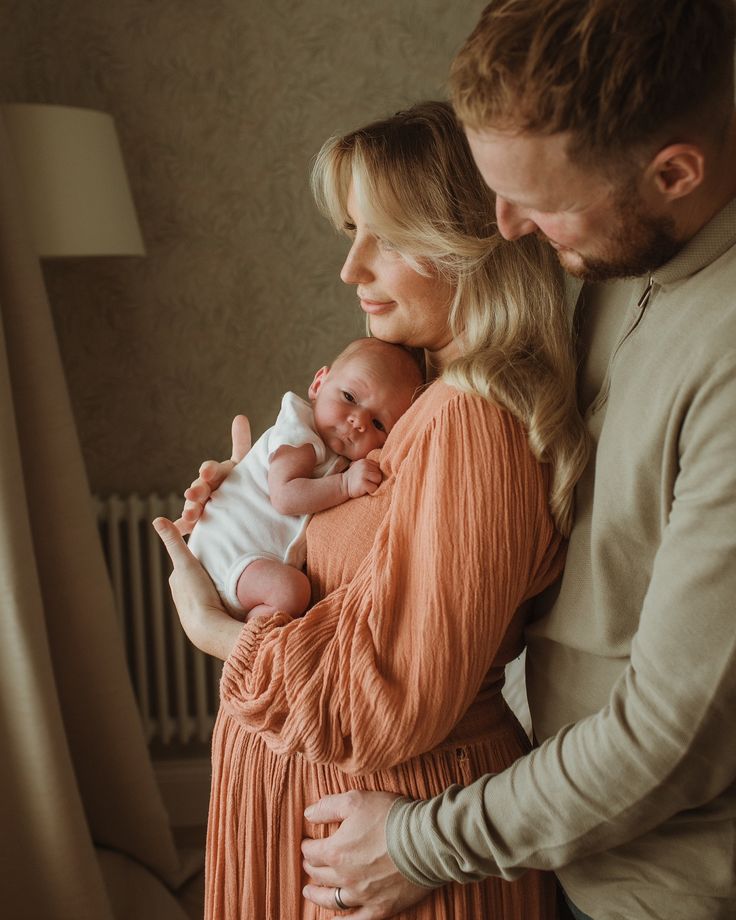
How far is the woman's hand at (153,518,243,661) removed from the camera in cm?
125

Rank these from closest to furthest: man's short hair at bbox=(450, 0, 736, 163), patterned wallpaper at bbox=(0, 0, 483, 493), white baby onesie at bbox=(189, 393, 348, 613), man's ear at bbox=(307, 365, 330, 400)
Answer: man's short hair at bbox=(450, 0, 736, 163) < white baby onesie at bbox=(189, 393, 348, 613) < man's ear at bbox=(307, 365, 330, 400) < patterned wallpaper at bbox=(0, 0, 483, 493)

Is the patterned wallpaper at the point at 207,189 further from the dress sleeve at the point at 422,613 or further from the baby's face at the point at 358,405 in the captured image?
the dress sleeve at the point at 422,613

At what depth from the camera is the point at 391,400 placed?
138cm

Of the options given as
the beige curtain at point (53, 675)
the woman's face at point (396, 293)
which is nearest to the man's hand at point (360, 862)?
the woman's face at point (396, 293)

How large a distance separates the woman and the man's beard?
171 millimetres

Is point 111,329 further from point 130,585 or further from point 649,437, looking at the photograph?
point 649,437

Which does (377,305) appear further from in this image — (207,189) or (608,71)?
(207,189)

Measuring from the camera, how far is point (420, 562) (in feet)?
3.43

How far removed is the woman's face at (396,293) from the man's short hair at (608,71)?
0.37 meters

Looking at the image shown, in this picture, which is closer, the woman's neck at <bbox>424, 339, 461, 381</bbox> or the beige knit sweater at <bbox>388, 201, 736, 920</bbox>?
the beige knit sweater at <bbox>388, 201, 736, 920</bbox>

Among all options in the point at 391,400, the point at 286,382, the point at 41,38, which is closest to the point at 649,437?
the point at 391,400

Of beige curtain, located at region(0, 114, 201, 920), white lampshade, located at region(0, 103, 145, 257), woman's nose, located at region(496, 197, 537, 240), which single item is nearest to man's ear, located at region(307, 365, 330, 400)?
woman's nose, located at region(496, 197, 537, 240)

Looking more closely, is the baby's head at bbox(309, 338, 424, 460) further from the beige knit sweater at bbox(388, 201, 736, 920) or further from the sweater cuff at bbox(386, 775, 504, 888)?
the sweater cuff at bbox(386, 775, 504, 888)

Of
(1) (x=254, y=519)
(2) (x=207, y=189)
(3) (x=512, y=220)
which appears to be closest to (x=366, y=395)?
(1) (x=254, y=519)
